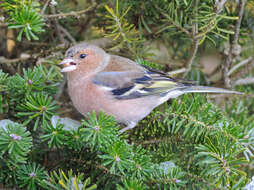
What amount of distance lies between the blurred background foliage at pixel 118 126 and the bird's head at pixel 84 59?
10 cm

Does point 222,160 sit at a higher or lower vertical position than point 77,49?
lower

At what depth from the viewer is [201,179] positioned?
4.54 ft

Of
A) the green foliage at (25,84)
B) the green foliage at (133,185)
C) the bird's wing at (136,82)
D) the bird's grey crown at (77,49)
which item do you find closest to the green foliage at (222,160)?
the green foliage at (133,185)

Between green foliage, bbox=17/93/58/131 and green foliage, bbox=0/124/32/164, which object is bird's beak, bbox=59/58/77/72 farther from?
green foliage, bbox=0/124/32/164

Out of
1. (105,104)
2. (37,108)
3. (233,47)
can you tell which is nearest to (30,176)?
(37,108)

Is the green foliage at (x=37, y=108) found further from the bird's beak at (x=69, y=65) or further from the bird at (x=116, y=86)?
the bird's beak at (x=69, y=65)

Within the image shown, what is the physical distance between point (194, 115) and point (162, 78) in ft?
1.42

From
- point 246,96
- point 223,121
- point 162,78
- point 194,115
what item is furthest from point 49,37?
point 246,96

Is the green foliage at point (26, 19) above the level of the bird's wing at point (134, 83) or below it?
above

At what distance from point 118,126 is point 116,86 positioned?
431 millimetres

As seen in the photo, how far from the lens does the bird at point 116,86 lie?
5.54ft

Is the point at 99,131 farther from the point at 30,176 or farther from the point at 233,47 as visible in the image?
the point at 233,47

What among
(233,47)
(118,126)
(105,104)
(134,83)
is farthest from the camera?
(233,47)

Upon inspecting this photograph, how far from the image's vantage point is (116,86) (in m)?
1.75
